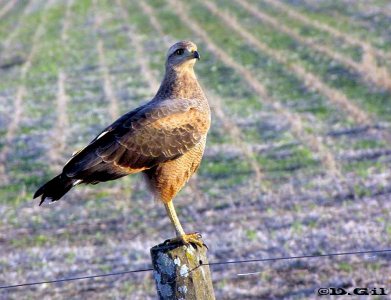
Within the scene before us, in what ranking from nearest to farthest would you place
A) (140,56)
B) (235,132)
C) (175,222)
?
(175,222) → (235,132) → (140,56)

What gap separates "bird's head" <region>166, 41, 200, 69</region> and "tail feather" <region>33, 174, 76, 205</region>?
1.36 meters

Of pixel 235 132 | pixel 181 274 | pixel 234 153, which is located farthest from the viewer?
pixel 235 132

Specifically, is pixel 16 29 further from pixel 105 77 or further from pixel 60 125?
pixel 60 125

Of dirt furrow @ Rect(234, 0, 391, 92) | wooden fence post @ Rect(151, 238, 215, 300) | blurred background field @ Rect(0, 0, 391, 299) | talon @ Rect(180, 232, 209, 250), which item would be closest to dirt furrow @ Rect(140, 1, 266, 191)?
blurred background field @ Rect(0, 0, 391, 299)

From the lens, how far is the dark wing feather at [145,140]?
521 cm

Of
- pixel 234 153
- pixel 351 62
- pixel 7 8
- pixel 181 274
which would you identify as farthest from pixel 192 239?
pixel 7 8

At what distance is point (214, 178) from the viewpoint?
11.4 m

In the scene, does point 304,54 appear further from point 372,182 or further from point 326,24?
point 372,182

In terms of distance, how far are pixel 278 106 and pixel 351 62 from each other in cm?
352

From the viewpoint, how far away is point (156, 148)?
5324 mm

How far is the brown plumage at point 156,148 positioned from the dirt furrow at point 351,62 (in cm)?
1046

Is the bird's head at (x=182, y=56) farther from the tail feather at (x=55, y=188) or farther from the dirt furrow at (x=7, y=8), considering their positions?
the dirt furrow at (x=7, y=8)

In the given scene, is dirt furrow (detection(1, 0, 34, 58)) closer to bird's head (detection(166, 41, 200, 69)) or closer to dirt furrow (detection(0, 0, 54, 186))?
dirt furrow (detection(0, 0, 54, 186))

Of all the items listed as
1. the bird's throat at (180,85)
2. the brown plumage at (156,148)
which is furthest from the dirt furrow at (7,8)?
the brown plumage at (156,148)
